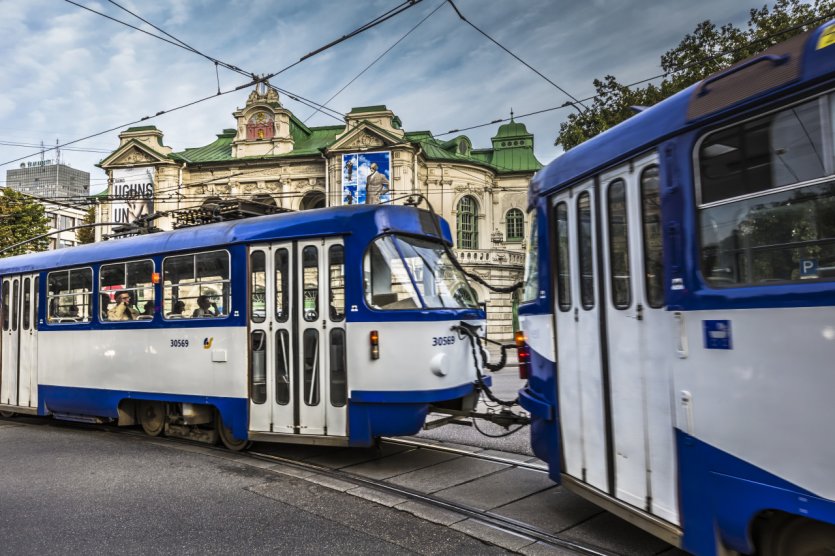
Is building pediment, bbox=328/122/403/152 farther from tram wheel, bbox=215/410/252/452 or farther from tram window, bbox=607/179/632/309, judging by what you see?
tram window, bbox=607/179/632/309

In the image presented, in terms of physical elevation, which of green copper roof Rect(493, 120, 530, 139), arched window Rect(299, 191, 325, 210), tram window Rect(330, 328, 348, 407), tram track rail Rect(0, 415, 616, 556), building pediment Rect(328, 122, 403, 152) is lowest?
tram track rail Rect(0, 415, 616, 556)

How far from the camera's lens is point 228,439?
8.17 meters

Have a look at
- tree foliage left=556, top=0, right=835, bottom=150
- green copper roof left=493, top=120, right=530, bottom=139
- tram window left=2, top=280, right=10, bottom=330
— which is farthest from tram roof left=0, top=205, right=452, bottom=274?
green copper roof left=493, top=120, right=530, bottom=139

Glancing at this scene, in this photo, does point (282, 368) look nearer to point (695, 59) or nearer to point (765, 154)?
point (765, 154)

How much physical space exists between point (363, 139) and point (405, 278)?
31.1 metres

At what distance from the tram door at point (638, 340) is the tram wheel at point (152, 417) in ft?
22.9

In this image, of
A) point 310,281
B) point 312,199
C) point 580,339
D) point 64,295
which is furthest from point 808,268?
point 312,199

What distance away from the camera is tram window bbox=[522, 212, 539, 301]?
18.4 ft

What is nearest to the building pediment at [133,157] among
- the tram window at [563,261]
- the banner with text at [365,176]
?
the banner with text at [365,176]

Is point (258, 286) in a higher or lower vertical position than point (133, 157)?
lower

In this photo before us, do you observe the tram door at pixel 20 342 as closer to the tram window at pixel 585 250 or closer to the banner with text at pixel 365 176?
the tram window at pixel 585 250

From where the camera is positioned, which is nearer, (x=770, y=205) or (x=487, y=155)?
(x=770, y=205)

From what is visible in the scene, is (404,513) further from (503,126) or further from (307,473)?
(503,126)

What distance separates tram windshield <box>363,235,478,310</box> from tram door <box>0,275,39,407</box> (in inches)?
280
